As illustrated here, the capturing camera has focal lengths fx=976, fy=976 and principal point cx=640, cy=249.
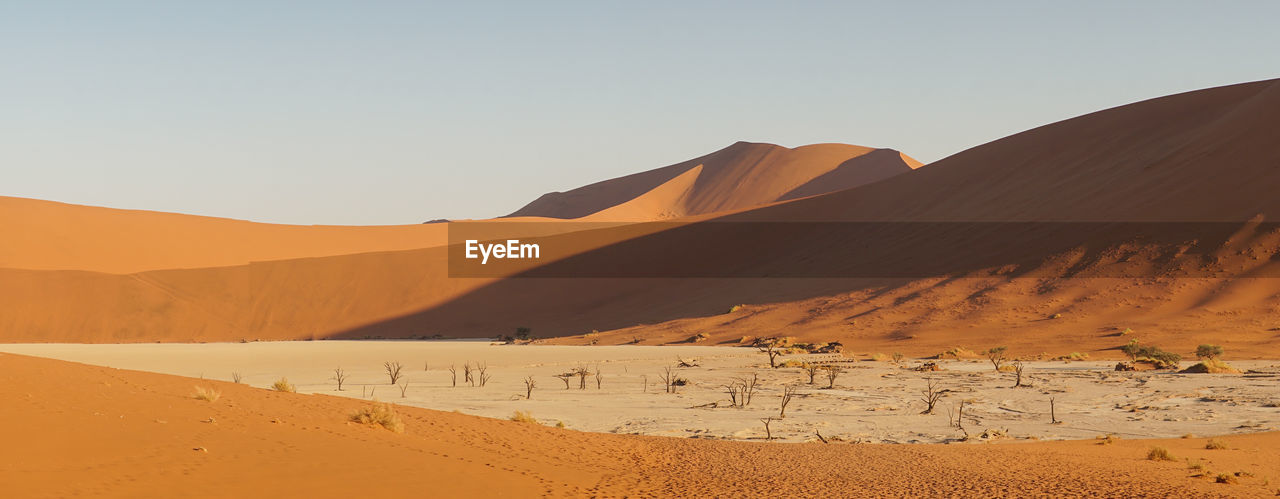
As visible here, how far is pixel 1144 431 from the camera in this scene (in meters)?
16.7

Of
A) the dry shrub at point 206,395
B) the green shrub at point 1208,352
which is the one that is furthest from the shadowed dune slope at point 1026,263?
the dry shrub at point 206,395

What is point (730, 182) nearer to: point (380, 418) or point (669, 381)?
point (669, 381)

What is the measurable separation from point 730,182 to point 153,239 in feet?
224

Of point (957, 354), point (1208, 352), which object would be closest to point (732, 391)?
point (957, 354)

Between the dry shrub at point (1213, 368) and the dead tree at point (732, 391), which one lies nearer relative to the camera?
the dead tree at point (732, 391)

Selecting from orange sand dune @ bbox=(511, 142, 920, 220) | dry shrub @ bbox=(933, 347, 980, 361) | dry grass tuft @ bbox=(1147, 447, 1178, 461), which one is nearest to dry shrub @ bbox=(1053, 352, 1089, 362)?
dry shrub @ bbox=(933, 347, 980, 361)

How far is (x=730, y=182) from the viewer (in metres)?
126

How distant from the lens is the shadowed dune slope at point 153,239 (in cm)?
7688

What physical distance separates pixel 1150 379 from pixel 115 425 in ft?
73.7

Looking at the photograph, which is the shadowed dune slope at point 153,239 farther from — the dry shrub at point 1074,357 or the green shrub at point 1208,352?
the green shrub at point 1208,352

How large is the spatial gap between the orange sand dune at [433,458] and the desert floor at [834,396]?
74.6 inches

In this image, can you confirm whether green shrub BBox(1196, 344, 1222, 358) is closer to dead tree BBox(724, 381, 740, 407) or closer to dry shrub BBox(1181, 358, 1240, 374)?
dry shrub BBox(1181, 358, 1240, 374)

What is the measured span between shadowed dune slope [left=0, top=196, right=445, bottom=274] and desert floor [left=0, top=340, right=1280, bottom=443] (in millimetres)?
46079

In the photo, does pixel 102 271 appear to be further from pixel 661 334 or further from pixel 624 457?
pixel 624 457
